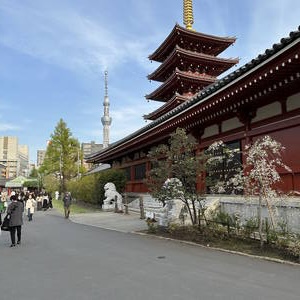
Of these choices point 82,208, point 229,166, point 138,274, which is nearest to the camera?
point 138,274

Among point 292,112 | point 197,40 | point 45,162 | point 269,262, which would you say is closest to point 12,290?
point 269,262

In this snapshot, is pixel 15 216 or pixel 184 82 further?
pixel 184 82

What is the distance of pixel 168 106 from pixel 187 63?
3868mm

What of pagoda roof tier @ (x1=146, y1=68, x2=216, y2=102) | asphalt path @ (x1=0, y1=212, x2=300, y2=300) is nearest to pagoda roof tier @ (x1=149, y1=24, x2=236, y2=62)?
pagoda roof tier @ (x1=146, y1=68, x2=216, y2=102)

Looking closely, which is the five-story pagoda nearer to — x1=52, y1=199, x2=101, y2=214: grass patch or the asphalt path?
x1=52, y1=199, x2=101, y2=214: grass patch

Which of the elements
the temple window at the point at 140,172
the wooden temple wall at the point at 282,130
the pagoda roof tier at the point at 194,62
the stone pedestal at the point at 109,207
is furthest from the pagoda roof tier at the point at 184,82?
the wooden temple wall at the point at 282,130

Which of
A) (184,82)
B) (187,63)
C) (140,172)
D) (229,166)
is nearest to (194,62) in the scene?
(187,63)

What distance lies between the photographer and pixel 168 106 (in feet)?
98.6

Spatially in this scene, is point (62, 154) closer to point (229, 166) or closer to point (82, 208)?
point (82, 208)

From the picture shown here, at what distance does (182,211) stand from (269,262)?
19.8 feet

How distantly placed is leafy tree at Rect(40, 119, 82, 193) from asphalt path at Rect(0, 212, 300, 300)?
44862mm

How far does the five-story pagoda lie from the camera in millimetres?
28828

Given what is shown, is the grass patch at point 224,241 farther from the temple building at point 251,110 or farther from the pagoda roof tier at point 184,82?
the pagoda roof tier at point 184,82

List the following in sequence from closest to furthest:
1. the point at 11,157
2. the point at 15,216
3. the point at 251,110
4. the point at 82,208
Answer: the point at 15,216 → the point at 251,110 → the point at 82,208 → the point at 11,157
